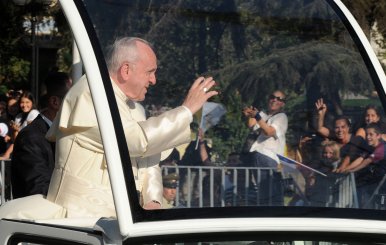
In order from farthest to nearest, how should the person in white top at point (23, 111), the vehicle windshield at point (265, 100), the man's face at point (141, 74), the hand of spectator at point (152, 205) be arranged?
the person in white top at point (23, 111), the man's face at point (141, 74), the vehicle windshield at point (265, 100), the hand of spectator at point (152, 205)

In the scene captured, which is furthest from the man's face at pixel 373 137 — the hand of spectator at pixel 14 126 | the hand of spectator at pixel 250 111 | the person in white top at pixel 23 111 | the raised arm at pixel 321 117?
the hand of spectator at pixel 14 126

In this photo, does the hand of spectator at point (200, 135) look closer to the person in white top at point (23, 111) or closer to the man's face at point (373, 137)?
the man's face at point (373, 137)

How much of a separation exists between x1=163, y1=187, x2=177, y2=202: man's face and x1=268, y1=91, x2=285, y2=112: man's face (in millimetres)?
516

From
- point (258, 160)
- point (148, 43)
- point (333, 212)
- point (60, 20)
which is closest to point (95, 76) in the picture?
point (148, 43)

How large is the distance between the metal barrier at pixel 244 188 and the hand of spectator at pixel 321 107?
304 millimetres

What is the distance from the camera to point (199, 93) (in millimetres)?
3305

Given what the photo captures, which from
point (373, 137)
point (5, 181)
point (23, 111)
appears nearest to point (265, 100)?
point (373, 137)

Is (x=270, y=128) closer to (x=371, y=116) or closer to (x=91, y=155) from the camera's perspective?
(x=371, y=116)

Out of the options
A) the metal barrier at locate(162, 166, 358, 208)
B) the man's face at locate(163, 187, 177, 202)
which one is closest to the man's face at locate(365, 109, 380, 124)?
the metal barrier at locate(162, 166, 358, 208)

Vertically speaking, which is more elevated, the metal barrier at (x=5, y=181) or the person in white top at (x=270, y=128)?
the person in white top at (x=270, y=128)

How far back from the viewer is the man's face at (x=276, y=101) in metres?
3.41

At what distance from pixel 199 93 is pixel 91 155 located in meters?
0.47

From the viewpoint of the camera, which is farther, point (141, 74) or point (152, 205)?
point (141, 74)

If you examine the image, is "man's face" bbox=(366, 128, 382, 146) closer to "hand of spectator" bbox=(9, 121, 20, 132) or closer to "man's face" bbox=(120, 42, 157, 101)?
"man's face" bbox=(120, 42, 157, 101)
